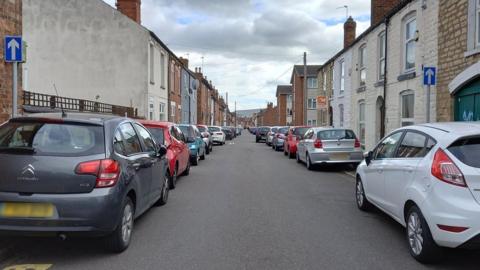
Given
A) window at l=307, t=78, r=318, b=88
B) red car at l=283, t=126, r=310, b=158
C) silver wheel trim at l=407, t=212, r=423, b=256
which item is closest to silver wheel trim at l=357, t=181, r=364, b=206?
silver wheel trim at l=407, t=212, r=423, b=256

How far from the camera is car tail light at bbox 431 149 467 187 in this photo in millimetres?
4594

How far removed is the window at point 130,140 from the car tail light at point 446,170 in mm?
3602

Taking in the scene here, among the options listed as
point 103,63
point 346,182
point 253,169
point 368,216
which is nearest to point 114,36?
point 103,63

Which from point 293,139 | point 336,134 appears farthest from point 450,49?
point 293,139

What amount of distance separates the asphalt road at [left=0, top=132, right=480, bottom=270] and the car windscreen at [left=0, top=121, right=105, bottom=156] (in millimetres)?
1173

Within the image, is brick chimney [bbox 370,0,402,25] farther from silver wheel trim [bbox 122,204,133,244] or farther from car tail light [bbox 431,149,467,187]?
silver wheel trim [bbox 122,204,133,244]

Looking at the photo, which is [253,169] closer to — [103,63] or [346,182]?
[346,182]

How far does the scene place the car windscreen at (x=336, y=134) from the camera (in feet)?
48.4

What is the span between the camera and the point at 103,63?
985 inches

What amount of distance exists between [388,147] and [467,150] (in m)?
2.07

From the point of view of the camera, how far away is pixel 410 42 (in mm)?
15195

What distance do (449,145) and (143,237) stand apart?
3.90m

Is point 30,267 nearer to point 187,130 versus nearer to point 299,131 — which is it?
point 187,130

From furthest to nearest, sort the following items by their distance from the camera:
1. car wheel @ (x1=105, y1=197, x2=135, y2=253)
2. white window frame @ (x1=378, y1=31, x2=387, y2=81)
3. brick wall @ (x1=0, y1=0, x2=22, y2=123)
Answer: white window frame @ (x1=378, y1=31, x2=387, y2=81) → brick wall @ (x1=0, y1=0, x2=22, y2=123) → car wheel @ (x1=105, y1=197, x2=135, y2=253)
